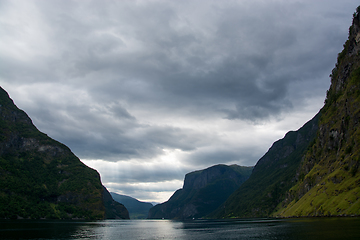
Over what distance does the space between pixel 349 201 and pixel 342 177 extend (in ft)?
99.8

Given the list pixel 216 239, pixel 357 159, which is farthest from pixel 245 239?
pixel 357 159

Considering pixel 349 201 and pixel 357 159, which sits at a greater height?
pixel 357 159

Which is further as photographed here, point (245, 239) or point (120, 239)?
point (120, 239)

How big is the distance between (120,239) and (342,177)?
494ft

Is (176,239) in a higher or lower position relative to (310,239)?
lower

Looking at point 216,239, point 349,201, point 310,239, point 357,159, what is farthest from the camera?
point 357,159

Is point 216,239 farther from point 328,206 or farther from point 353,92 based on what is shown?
point 353,92

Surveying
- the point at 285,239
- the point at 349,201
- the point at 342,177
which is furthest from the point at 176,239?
the point at 342,177

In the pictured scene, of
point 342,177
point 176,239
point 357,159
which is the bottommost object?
point 176,239

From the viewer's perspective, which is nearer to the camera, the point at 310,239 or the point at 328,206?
the point at 310,239

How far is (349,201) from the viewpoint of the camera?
137m

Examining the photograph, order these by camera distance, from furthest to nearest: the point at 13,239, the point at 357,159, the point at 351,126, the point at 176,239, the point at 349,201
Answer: the point at 351,126 → the point at 357,159 → the point at 349,201 → the point at 176,239 → the point at 13,239

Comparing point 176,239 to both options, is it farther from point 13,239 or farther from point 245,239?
point 13,239

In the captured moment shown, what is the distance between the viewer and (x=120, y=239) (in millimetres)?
104562
